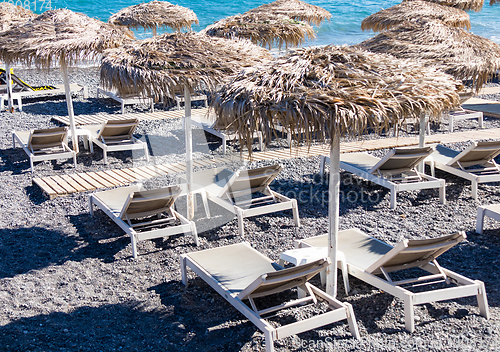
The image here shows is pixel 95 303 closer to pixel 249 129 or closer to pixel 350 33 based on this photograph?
pixel 249 129

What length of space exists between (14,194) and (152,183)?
1880 millimetres

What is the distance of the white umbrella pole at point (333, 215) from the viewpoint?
3.56 meters

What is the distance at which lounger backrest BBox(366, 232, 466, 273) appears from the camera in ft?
11.3

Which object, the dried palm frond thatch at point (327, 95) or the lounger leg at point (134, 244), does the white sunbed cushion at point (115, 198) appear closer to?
the lounger leg at point (134, 244)

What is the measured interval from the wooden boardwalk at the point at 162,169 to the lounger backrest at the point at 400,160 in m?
0.53

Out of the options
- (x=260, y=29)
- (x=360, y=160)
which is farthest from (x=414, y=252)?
(x=260, y=29)

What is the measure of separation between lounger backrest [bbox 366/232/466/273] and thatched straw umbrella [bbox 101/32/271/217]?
239 centimetres

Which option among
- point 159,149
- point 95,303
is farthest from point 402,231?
point 159,149

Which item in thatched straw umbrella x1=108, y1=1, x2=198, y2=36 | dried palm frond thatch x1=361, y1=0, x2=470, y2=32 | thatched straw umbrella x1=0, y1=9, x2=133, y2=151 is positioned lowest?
thatched straw umbrella x1=0, y1=9, x2=133, y2=151

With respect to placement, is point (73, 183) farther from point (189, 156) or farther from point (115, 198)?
point (189, 156)

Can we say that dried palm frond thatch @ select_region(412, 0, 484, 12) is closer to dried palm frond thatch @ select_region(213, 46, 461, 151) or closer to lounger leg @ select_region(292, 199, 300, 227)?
lounger leg @ select_region(292, 199, 300, 227)

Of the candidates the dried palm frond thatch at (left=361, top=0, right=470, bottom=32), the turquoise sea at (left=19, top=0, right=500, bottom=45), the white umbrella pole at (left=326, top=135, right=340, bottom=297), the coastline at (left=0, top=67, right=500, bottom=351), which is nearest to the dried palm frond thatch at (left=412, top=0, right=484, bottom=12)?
the dried palm frond thatch at (left=361, top=0, right=470, bottom=32)

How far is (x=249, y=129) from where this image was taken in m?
3.24

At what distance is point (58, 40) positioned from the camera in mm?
7051
